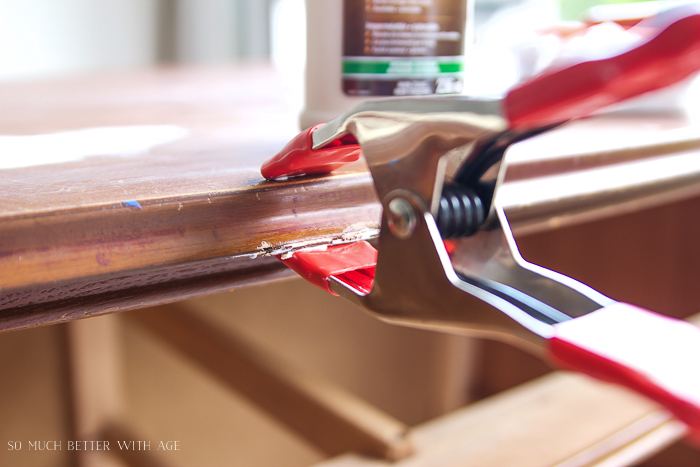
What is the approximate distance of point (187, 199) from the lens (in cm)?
17

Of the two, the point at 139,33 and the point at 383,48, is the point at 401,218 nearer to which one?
the point at 383,48

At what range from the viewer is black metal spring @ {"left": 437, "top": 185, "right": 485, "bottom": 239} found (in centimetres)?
17

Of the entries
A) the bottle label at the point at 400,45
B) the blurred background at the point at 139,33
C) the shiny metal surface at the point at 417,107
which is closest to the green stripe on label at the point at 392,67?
the bottle label at the point at 400,45

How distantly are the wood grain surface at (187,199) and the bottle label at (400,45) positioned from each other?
0.18 feet

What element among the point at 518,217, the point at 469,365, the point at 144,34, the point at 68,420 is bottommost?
the point at 469,365

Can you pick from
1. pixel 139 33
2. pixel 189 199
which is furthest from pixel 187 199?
pixel 139 33

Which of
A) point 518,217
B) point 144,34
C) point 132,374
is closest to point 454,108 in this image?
point 518,217

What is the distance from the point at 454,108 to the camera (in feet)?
0.51

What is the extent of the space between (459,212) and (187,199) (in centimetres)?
8

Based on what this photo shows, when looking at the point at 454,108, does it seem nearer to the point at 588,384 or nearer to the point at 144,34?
the point at 588,384

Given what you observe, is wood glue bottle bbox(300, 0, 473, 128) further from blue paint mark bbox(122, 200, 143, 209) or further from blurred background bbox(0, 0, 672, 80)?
blurred background bbox(0, 0, 672, 80)

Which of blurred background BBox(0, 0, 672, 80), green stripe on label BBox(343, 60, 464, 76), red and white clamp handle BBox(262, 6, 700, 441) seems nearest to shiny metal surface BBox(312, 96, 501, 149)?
red and white clamp handle BBox(262, 6, 700, 441)

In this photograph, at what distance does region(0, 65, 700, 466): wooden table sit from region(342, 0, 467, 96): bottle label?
0.19 ft

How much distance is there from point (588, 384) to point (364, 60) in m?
0.39
